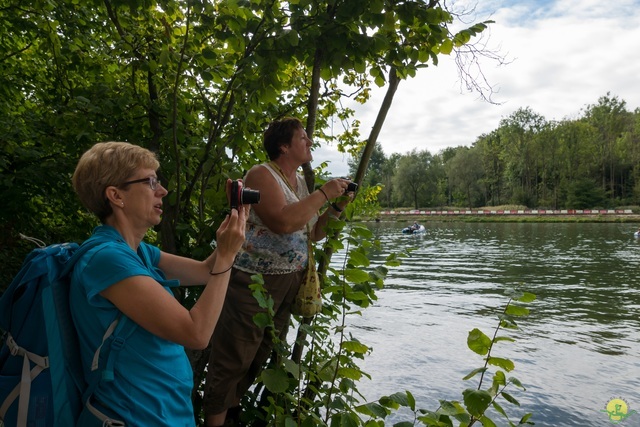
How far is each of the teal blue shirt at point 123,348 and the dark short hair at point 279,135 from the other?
1.38 metres

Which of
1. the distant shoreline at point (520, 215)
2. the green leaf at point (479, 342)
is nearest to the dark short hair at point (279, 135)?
the green leaf at point (479, 342)

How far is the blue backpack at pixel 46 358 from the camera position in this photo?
51.4 inches

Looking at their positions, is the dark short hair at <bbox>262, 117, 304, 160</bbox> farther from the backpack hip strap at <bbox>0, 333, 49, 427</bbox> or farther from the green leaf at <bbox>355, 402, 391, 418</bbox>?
the backpack hip strap at <bbox>0, 333, 49, 427</bbox>

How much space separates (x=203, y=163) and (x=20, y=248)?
97.4 inches

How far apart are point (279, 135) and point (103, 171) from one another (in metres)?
1.30

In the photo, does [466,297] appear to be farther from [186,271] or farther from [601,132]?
[601,132]

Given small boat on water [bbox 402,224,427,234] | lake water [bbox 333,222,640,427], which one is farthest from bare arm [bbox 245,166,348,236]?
small boat on water [bbox 402,224,427,234]

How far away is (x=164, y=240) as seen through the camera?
3.10 meters

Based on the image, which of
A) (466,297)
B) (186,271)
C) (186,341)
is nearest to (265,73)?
(186,271)

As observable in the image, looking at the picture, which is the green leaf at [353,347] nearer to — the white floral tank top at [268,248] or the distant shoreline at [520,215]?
the white floral tank top at [268,248]

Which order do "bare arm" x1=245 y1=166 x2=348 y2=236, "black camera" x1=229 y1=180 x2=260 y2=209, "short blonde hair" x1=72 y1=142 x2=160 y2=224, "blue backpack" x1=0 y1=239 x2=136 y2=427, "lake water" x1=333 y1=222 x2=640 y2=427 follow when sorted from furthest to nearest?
"lake water" x1=333 y1=222 x2=640 y2=427, "bare arm" x1=245 y1=166 x2=348 y2=236, "black camera" x1=229 y1=180 x2=260 y2=209, "short blonde hair" x1=72 y1=142 x2=160 y2=224, "blue backpack" x1=0 y1=239 x2=136 y2=427

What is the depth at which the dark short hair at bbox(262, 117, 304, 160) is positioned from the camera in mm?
2695

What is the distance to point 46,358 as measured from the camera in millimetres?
1312

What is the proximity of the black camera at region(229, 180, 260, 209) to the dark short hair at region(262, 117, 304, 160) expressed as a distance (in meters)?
1.02
